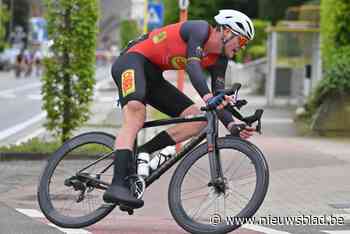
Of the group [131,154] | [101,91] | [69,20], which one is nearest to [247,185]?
[131,154]

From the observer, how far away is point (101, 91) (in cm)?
3712

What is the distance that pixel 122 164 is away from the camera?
6.68 metres

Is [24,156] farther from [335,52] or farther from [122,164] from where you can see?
[335,52]

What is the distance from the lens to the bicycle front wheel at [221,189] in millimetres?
6332

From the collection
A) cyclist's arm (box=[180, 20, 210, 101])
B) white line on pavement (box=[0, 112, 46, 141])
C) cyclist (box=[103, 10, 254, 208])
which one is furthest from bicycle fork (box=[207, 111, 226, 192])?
white line on pavement (box=[0, 112, 46, 141])

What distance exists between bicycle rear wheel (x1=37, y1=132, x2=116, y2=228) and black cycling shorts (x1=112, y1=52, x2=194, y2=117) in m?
0.44

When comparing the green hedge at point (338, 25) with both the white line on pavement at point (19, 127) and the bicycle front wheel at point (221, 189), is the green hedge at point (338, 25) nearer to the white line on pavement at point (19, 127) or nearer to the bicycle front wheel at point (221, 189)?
the white line on pavement at point (19, 127)

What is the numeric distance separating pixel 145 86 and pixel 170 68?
24 cm

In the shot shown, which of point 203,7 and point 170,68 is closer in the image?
point 170,68

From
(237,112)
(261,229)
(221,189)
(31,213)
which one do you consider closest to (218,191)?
(221,189)

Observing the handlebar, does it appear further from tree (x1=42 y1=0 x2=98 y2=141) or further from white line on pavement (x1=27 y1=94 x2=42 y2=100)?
white line on pavement (x1=27 y1=94 x2=42 y2=100)

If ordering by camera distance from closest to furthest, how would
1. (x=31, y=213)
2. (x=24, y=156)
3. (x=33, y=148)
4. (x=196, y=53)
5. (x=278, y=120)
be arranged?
(x=196, y=53) < (x=31, y=213) < (x=24, y=156) < (x=33, y=148) < (x=278, y=120)

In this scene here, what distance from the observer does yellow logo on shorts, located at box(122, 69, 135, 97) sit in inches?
263

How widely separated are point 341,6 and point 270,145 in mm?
3971
